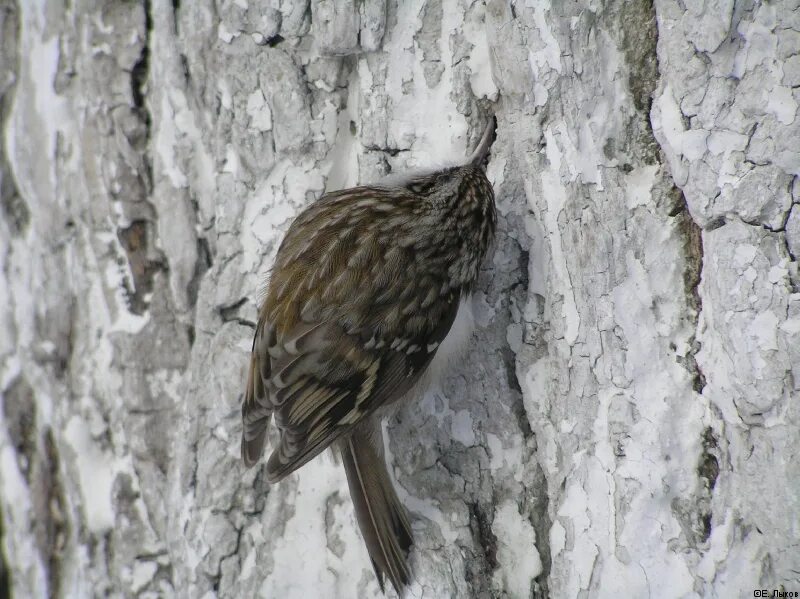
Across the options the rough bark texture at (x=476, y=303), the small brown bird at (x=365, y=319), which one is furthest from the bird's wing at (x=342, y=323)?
the rough bark texture at (x=476, y=303)

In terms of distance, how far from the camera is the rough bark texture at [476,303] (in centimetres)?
121

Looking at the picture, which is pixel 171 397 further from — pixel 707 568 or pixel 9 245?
pixel 707 568

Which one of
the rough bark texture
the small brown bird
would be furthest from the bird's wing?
the rough bark texture

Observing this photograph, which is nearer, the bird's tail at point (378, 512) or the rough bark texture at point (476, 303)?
the rough bark texture at point (476, 303)

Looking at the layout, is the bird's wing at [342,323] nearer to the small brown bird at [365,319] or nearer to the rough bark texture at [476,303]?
the small brown bird at [365,319]

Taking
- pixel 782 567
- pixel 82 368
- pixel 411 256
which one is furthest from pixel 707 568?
pixel 82 368

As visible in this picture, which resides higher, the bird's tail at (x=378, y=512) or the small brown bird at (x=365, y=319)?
the small brown bird at (x=365, y=319)

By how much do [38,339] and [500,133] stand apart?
1.43 m

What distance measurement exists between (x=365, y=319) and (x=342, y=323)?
0.16 ft

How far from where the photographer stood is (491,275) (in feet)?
5.33

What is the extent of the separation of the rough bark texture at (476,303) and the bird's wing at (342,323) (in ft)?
0.35

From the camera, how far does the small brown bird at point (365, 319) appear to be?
4.97 ft

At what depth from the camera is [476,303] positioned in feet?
5.32

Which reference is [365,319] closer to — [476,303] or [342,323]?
[342,323]
